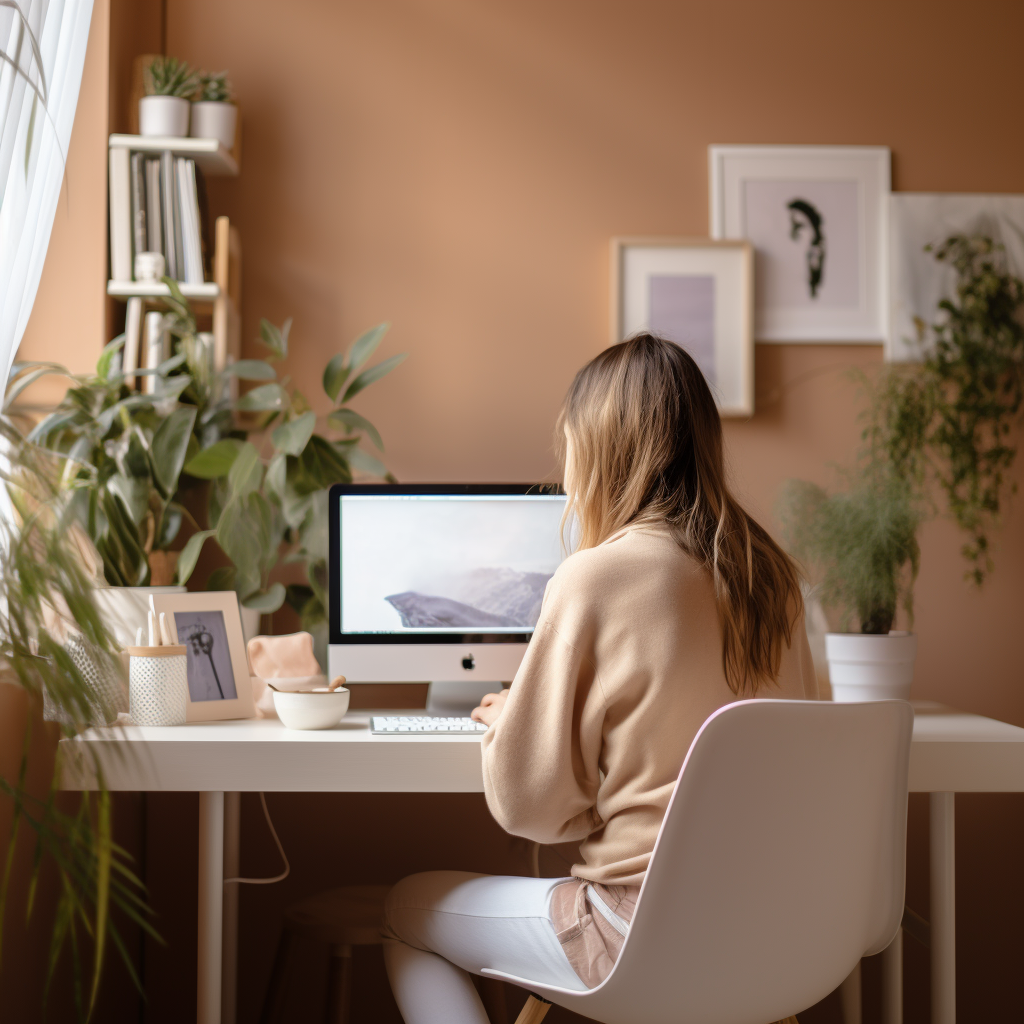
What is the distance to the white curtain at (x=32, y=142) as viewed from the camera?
1518 millimetres

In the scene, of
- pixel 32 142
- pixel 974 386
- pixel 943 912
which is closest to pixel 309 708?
pixel 32 142

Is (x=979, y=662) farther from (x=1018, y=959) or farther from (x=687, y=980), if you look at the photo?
(x=687, y=980)

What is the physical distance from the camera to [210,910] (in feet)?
4.75

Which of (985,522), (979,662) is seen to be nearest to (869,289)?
(985,522)

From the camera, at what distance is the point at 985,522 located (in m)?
2.33

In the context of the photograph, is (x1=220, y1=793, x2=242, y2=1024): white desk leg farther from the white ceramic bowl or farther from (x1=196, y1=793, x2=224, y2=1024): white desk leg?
the white ceramic bowl

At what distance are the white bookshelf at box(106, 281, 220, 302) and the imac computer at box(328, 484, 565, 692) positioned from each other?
0.56m

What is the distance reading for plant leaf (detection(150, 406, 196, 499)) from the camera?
1.94 m

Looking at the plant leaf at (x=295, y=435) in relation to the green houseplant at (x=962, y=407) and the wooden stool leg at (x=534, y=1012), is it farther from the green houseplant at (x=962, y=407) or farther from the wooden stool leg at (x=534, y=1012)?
the green houseplant at (x=962, y=407)

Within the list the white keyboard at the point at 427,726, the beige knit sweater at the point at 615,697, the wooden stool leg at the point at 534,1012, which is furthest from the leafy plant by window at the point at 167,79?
the wooden stool leg at the point at 534,1012

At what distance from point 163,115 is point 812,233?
1455 mm

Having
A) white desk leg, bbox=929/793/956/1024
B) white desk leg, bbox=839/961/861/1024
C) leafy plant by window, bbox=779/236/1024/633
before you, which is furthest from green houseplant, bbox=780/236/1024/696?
white desk leg, bbox=839/961/861/1024

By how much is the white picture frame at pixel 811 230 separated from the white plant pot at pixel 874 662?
0.79 metres

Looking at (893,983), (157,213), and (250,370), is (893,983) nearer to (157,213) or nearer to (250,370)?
(250,370)
